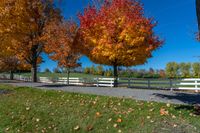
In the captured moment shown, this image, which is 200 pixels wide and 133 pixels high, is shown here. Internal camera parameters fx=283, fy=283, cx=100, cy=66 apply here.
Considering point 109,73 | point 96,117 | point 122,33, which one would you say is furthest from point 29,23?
point 109,73

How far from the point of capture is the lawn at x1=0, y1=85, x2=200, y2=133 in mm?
9211

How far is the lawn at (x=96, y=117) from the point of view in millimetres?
9211

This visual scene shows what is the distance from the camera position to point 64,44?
32.2 meters

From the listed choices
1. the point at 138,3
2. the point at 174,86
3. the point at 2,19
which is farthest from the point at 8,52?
the point at 174,86

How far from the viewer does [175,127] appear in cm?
892

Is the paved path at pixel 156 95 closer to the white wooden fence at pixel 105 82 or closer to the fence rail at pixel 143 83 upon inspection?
the fence rail at pixel 143 83

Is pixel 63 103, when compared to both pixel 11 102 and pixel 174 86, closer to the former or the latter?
pixel 11 102

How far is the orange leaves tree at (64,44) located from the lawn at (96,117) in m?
15.5

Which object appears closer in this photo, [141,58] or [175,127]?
[175,127]

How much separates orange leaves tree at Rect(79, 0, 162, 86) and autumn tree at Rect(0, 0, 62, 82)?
4.74 meters

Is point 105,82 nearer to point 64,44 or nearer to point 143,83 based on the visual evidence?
point 143,83

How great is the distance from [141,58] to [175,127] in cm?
1480

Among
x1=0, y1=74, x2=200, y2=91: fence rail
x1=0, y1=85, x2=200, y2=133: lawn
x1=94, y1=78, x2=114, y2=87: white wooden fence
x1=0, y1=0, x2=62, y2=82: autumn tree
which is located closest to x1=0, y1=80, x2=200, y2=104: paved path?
x1=0, y1=85, x2=200, y2=133: lawn

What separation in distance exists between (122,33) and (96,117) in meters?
12.8
